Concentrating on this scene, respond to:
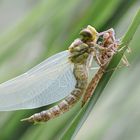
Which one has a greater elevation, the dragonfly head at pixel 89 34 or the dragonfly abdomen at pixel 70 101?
the dragonfly head at pixel 89 34

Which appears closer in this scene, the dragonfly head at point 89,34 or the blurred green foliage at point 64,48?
the blurred green foliage at point 64,48

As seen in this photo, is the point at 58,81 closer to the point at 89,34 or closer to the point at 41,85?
the point at 41,85

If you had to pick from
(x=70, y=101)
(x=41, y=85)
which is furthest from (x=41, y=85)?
(x=70, y=101)

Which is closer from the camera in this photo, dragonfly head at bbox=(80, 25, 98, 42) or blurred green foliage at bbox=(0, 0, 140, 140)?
blurred green foliage at bbox=(0, 0, 140, 140)

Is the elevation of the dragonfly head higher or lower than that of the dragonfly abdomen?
higher

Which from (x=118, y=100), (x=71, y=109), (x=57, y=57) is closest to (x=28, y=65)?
(x=57, y=57)
